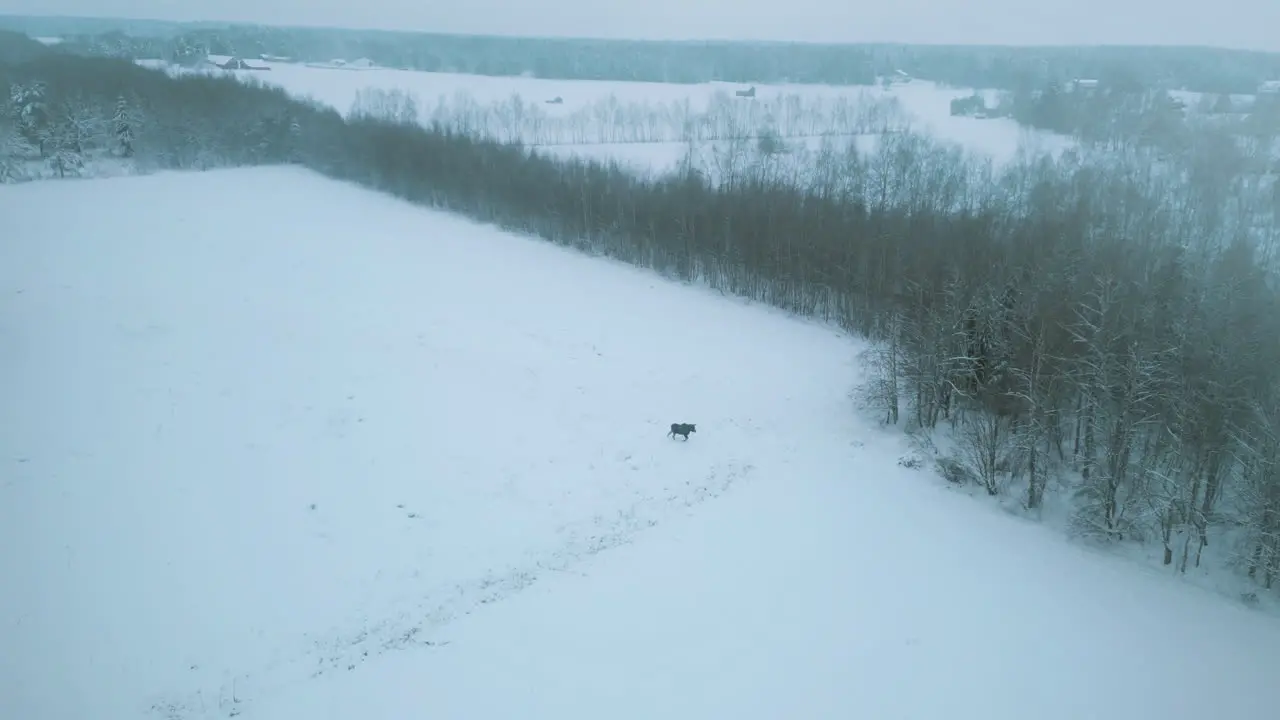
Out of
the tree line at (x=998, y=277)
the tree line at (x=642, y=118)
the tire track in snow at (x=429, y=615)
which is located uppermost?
the tree line at (x=642, y=118)

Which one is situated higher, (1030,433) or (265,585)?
(1030,433)

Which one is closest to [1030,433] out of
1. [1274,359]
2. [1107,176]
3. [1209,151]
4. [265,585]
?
[1274,359]

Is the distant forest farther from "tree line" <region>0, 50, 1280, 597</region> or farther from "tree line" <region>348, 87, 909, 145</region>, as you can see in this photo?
"tree line" <region>0, 50, 1280, 597</region>

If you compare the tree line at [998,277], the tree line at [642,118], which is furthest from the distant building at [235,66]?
the tree line at [998,277]

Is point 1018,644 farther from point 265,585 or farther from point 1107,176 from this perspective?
point 1107,176

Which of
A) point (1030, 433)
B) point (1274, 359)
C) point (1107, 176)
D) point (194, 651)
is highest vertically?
point (1107, 176)

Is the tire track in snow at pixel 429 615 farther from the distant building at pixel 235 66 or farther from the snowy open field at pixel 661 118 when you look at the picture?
the distant building at pixel 235 66
